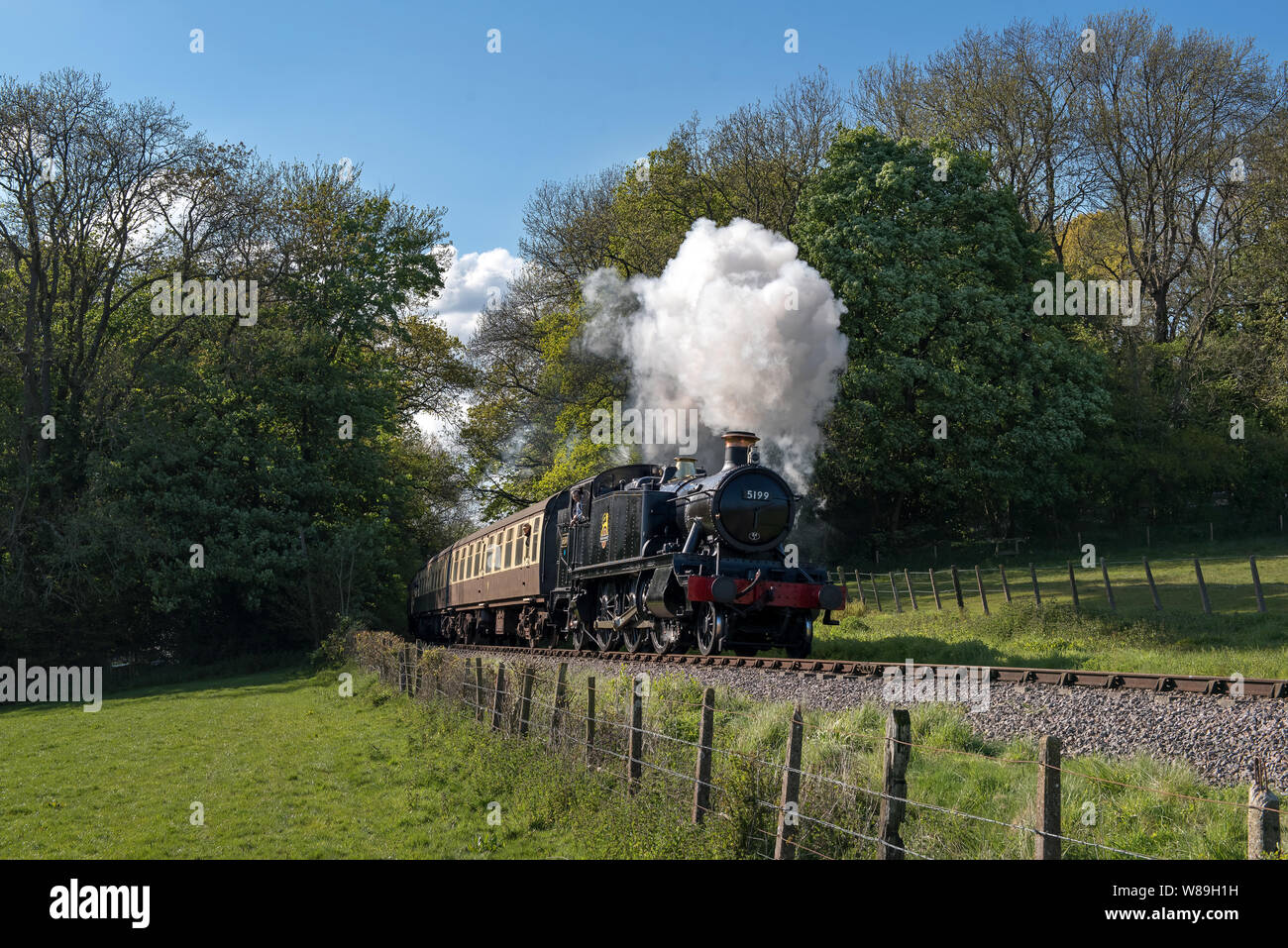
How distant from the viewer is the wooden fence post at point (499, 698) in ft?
41.5

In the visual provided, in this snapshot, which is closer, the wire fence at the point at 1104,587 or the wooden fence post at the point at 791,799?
the wooden fence post at the point at 791,799

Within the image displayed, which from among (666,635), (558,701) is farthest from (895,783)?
(666,635)

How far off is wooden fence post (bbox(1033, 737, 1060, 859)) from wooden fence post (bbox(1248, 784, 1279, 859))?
904mm

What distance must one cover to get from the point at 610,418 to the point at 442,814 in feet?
94.1

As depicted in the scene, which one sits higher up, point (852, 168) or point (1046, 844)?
point (852, 168)

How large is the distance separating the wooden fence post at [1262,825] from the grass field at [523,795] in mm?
1054

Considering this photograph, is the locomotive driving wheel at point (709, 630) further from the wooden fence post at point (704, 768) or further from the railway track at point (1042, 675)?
the wooden fence post at point (704, 768)

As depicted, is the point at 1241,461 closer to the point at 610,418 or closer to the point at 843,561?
the point at 843,561

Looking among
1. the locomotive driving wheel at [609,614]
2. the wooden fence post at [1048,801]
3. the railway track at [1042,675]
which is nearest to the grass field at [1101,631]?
the railway track at [1042,675]

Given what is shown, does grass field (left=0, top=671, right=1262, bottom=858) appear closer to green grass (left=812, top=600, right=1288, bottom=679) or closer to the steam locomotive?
the steam locomotive

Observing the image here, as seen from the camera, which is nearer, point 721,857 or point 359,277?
point 721,857

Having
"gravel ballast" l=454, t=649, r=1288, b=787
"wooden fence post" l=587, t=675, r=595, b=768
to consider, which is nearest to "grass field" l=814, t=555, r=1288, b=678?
"gravel ballast" l=454, t=649, r=1288, b=787

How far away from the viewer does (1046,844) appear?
525cm

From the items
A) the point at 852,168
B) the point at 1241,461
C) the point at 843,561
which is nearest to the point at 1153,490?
the point at 1241,461
